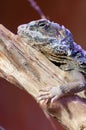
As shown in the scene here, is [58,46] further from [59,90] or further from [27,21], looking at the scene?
[27,21]

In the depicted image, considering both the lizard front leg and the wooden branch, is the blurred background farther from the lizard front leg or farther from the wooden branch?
the lizard front leg

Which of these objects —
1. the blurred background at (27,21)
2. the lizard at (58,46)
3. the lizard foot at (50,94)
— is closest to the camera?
the lizard foot at (50,94)

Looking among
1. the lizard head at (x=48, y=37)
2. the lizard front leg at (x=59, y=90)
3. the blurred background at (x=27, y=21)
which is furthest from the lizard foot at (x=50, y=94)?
the blurred background at (x=27, y=21)

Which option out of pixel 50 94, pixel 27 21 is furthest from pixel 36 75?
pixel 27 21

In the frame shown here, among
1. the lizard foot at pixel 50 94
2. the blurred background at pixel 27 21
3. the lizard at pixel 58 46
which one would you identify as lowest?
the lizard foot at pixel 50 94

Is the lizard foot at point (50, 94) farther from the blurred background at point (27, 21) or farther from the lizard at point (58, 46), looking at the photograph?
the blurred background at point (27, 21)

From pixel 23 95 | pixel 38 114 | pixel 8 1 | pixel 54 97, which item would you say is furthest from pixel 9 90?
pixel 54 97
